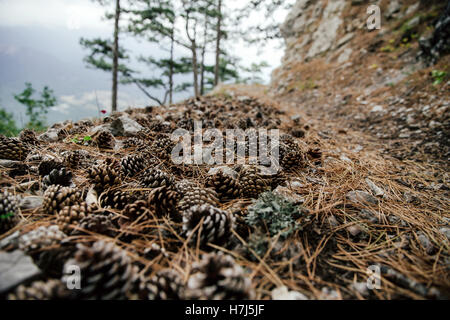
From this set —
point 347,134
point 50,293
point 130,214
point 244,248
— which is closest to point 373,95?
point 347,134

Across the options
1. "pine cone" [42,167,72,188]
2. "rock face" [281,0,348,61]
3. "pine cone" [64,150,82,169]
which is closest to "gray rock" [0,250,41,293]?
"pine cone" [42,167,72,188]

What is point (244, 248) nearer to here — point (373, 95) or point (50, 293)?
point (50, 293)

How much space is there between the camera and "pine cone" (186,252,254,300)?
0.68 metres

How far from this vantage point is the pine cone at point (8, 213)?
35.4 inches

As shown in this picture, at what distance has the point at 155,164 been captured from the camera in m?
1.66

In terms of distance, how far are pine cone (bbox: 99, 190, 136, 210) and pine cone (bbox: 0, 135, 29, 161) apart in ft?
3.12

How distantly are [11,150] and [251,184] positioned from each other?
6.03 ft

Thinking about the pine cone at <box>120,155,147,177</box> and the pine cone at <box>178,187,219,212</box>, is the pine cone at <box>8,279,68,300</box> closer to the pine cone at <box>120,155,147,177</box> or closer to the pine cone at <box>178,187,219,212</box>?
the pine cone at <box>178,187,219,212</box>

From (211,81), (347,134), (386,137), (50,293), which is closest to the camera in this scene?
(50,293)

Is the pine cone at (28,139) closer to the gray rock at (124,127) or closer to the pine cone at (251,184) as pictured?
the gray rock at (124,127)

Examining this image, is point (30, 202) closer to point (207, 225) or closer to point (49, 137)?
point (207, 225)

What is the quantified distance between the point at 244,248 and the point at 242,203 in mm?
333

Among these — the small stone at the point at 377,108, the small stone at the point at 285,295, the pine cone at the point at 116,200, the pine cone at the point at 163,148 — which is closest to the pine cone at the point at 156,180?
the pine cone at the point at 116,200

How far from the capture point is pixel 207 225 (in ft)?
3.07
